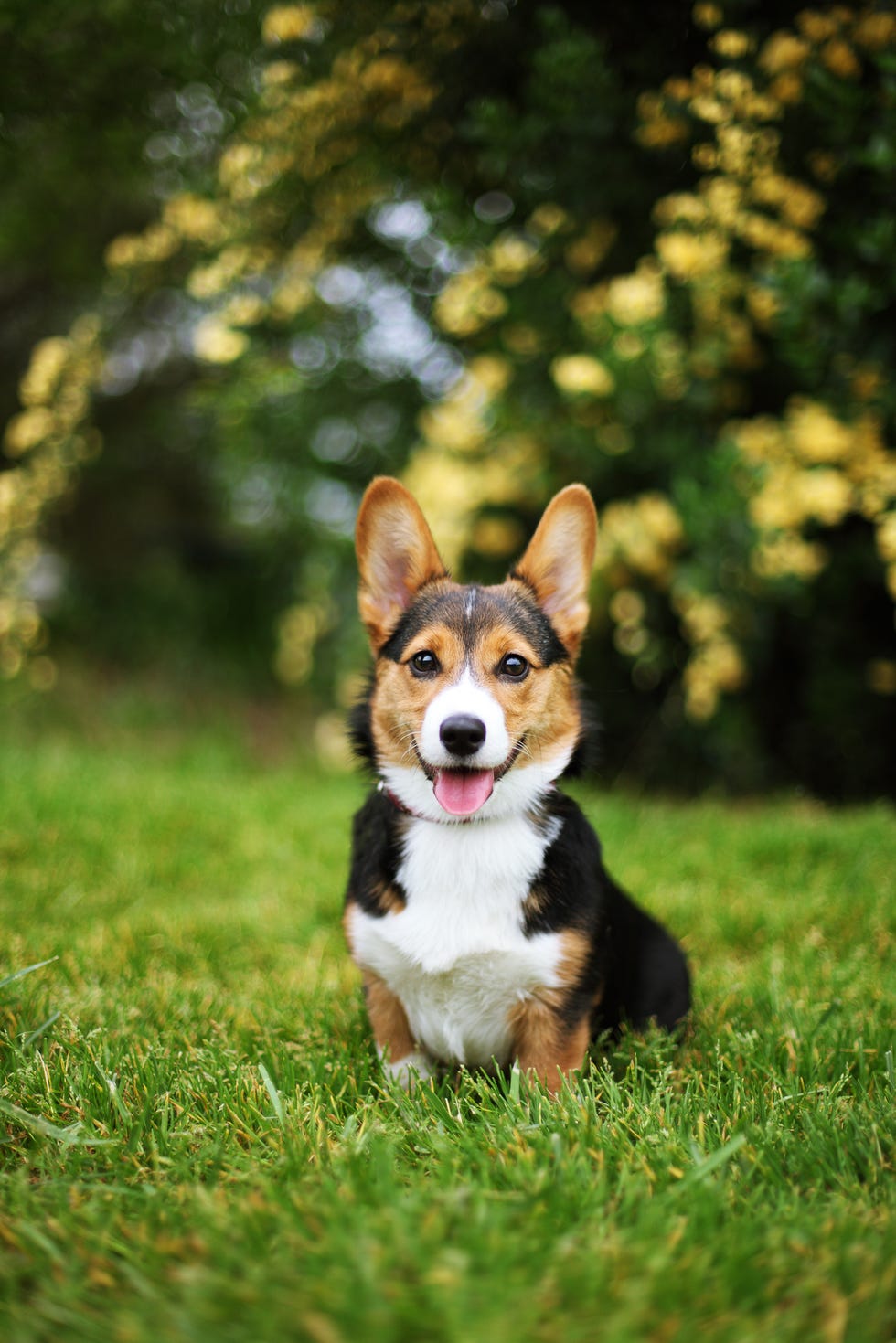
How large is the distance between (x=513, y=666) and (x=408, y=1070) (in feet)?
2.97

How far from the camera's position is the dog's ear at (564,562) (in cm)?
233

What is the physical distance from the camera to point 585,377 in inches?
143

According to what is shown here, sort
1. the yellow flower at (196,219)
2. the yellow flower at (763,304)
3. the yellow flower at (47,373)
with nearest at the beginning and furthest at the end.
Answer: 1. the yellow flower at (763,304)
2. the yellow flower at (196,219)
3. the yellow flower at (47,373)

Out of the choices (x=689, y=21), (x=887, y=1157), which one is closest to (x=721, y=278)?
(x=689, y=21)

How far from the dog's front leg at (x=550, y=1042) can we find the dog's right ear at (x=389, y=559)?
92cm

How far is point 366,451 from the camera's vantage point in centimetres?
487

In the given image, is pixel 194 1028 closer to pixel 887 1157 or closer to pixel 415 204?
pixel 887 1157

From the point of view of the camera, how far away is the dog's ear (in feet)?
7.64

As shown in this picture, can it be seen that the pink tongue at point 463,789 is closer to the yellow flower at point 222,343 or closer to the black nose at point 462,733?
the black nose at point 462,733

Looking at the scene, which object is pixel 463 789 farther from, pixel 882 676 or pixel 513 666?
pixel 882 676

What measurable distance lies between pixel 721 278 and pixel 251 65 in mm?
2049

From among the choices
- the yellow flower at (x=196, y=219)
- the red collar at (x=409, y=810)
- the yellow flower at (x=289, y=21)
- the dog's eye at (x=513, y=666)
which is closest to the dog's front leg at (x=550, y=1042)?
the red collar at (x=409, y=810)

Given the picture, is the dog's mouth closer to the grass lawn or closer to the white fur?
the white fur

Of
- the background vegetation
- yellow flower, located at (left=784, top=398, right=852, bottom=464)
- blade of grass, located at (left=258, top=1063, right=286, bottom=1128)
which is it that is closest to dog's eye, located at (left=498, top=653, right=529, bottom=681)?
blade of grass, located at (left=258, top=1063, right=286, bottom=1128)
